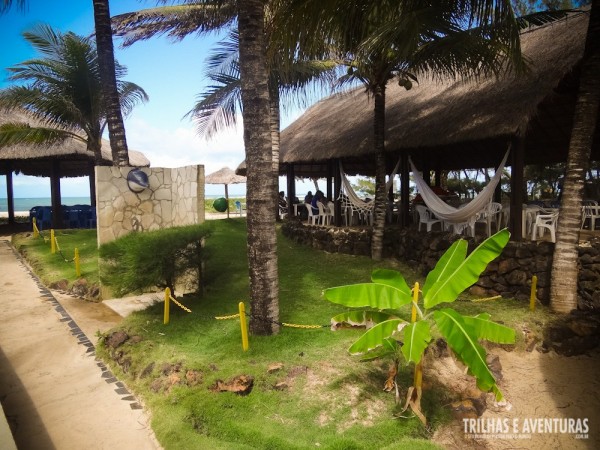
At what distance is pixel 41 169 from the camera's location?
1658 centimetres

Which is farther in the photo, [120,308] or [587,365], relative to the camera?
[120,308]

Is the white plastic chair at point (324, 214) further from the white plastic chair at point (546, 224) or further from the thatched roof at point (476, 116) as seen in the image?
the white plastic chair at point (546, 224)

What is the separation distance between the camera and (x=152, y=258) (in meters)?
5.15

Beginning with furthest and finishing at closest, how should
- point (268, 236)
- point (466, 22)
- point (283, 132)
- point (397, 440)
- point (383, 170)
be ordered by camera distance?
point (283, 132) → point (383, 170) → point (466, 22) → point (268, 236) → point (397, 440)

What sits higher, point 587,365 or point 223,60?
point 223,60

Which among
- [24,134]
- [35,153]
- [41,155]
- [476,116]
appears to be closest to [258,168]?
[476,116]

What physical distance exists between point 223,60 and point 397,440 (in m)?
9.78

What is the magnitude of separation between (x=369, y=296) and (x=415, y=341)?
459 mm

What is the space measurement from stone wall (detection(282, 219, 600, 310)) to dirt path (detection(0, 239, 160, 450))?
190 inches

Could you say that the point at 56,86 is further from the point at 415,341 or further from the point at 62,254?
the point at 415,341

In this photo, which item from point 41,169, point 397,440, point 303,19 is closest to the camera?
point 397,440

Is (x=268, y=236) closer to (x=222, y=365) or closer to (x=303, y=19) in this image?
(x=222, y=365)

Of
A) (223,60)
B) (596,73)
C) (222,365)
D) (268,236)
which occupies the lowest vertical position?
(222,365)

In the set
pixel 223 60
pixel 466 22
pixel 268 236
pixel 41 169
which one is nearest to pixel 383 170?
pixel 466 22
